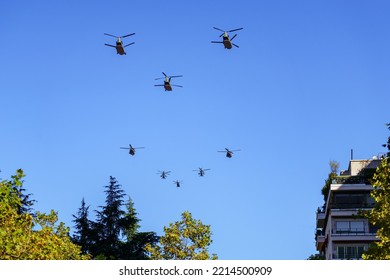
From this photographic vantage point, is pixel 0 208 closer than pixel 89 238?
Yes

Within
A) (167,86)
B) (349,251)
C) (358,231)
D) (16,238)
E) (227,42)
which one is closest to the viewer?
(16,238)

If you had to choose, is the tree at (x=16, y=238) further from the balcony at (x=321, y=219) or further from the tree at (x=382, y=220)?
the balcony at (x=321, y=219)

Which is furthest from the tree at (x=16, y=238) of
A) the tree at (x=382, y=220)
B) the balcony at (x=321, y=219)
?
the balcony at (x=321, y=219)

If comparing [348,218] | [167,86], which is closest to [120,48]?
[167,86]

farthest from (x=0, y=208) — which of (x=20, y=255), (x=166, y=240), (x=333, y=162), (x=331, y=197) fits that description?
(x=333, y=162)

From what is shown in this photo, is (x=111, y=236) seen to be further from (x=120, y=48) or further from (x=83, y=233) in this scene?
(x=120, y=48)
